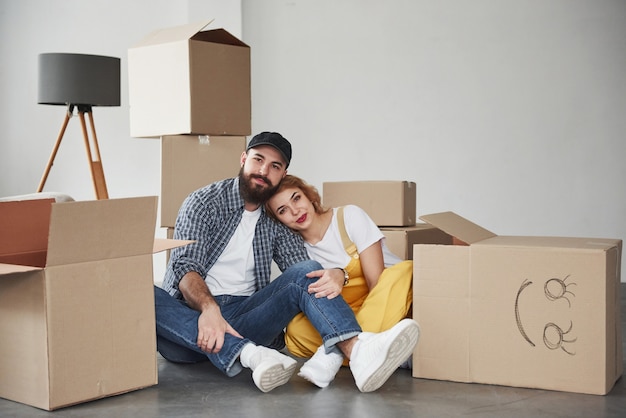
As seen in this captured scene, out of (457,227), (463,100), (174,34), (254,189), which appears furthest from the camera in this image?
(463,100)

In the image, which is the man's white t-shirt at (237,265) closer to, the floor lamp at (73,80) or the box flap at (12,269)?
the box flap at (12,269)

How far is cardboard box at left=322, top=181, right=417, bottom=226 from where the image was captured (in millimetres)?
2928

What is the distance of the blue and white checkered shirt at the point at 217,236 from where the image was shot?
8.12 feet

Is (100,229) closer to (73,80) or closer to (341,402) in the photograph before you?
(341,402)

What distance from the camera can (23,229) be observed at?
2.19 meters

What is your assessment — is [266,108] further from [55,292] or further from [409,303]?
[55,292]

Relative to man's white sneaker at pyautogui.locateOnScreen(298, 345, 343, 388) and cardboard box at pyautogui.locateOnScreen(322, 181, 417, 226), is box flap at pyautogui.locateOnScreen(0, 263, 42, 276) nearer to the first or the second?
man's white sneaker at pyautogui.locateOnScreen(298, 345, 343, 388)

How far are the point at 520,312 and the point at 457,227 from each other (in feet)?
1.08

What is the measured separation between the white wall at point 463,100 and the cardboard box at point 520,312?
2.22m

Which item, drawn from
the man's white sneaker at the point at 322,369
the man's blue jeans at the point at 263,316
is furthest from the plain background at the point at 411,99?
the man's white sneaker at the point at 322,369

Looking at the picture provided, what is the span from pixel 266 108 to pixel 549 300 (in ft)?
10.4

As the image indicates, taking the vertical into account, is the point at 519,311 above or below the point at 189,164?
below

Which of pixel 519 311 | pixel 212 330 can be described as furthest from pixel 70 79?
pixel 519 311

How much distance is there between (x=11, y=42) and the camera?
5.32 m
